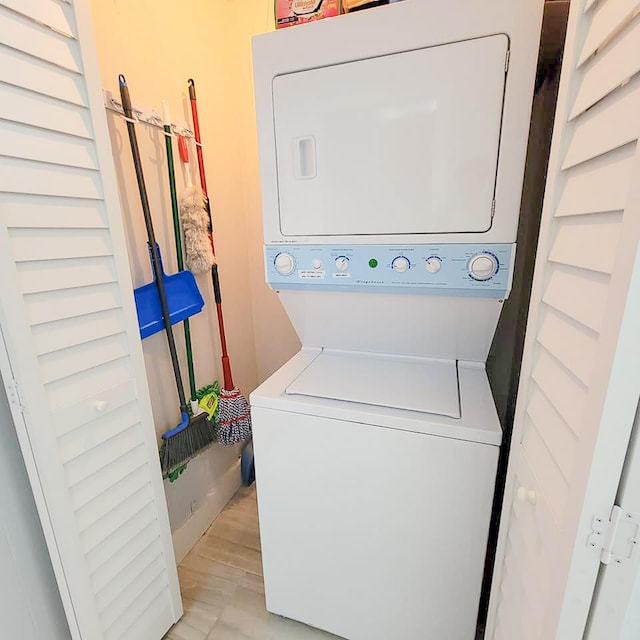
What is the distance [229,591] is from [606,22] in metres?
2.34

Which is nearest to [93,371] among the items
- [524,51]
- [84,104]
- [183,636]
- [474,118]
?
[84,104]

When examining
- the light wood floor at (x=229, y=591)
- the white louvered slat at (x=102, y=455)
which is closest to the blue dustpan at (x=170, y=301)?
the white louvered slat at (x=102, y=455)

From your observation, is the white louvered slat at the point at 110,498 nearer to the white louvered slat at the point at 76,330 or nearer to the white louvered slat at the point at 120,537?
the white louvered slat at the point at 120,537

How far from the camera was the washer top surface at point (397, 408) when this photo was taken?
113cm

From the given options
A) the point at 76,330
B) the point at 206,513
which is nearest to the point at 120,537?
the point at 76,330

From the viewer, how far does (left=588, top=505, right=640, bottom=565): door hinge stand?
0.59 m

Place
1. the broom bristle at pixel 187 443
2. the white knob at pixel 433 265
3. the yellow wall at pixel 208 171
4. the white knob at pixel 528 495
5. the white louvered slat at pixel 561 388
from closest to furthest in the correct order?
the white louvered slat at pixel 561 388, the white knob at pixel 528 495, the white knob at pixel 433 265, the yellow wall at pixel 208 171, the broom bristle at pixel 187 443

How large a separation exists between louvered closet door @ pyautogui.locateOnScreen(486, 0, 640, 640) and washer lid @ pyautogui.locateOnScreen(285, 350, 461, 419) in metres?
0.37

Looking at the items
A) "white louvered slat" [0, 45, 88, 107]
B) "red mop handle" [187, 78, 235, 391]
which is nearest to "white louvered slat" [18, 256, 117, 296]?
"white louvered slat" [0, 45, 88, 107]

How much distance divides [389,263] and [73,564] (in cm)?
140

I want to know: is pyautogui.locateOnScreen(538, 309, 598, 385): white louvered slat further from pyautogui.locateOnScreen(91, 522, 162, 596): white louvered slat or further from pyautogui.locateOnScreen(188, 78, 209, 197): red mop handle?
pyautogui.locateOnScreen(188, 78, 209, 197): red mop handle

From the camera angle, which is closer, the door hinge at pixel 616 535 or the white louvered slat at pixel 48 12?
the door hinge at pixel 616 535

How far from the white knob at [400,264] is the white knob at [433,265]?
0.07 metres

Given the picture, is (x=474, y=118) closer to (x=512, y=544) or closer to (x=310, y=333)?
(x=310, y=333)
